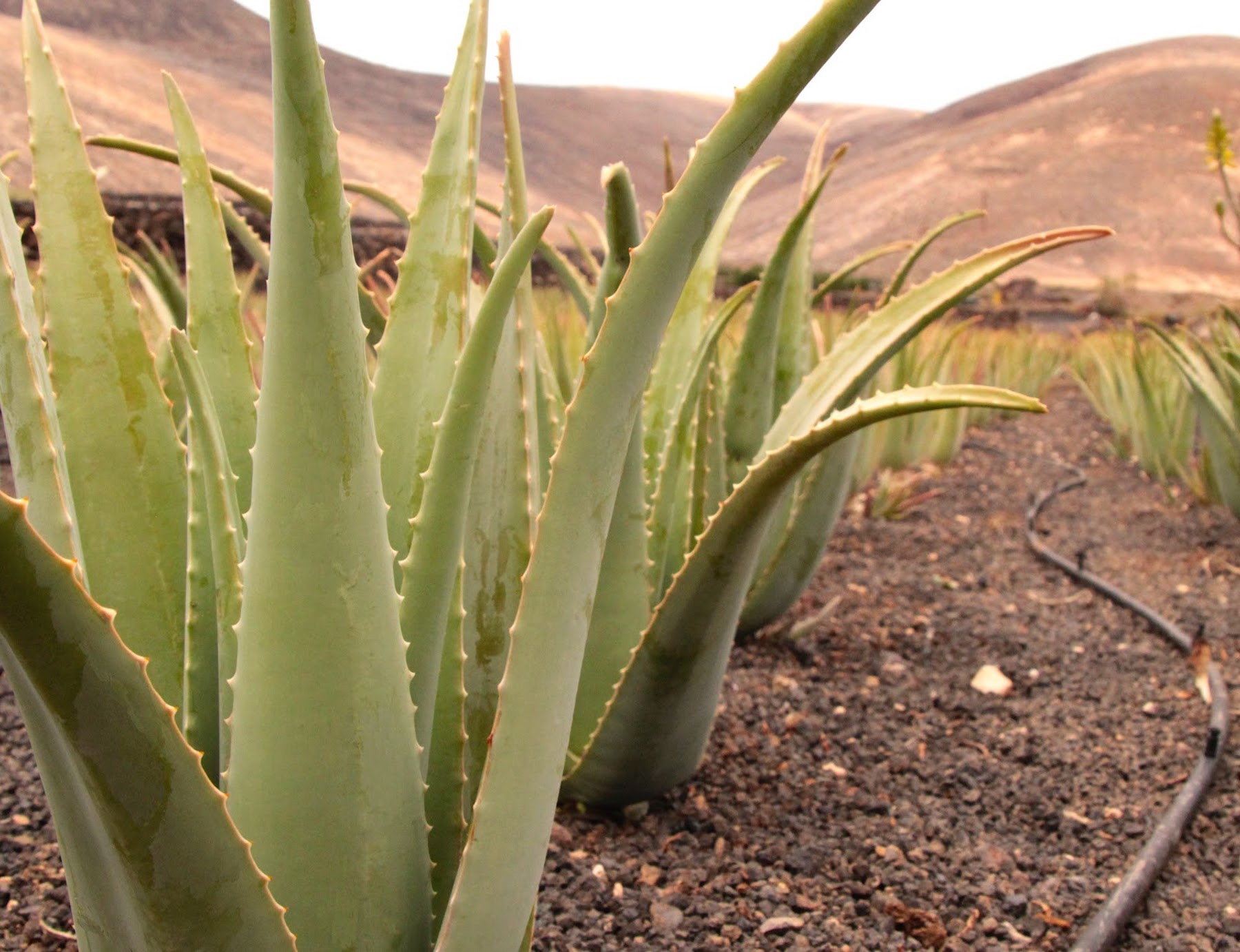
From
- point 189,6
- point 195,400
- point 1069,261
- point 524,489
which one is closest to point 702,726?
point 524,489

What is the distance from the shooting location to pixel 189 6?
29.1m

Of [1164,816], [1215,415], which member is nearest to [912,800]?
[1164,816]

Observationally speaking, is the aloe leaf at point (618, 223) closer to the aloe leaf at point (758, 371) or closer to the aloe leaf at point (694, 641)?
the aloe leaf at point (694, 641)

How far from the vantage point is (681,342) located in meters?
1.45

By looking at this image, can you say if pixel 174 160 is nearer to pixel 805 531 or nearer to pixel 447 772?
pixel 447 772

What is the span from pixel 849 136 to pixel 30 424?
18.7 metres

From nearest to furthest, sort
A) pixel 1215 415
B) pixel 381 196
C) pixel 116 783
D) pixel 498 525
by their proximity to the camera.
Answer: pixel 116 783 → pixel 498 525 → pixel 381 196 → pixel 1215 415

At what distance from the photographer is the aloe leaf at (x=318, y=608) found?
49 cm

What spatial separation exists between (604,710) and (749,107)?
2.37ft

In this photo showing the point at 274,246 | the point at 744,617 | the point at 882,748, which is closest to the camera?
the point at 274,246

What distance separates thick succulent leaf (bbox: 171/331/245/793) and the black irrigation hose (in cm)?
83

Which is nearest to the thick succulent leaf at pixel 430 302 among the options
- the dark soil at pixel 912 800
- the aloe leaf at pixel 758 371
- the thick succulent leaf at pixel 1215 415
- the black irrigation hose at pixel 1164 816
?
the dark soil at pixel 912 800

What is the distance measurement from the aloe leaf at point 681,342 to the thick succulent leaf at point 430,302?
0.71m

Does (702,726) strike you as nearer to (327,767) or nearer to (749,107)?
(327,767)
